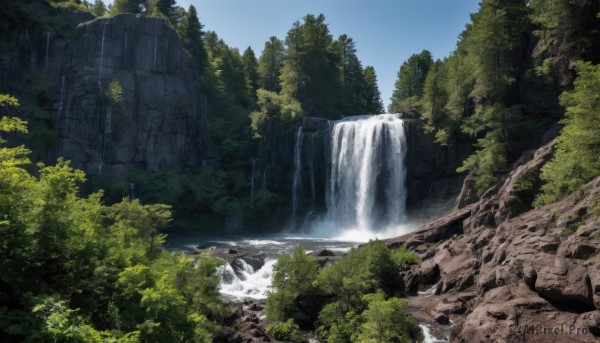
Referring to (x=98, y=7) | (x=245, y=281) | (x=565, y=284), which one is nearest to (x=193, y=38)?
(x=98, y=7)

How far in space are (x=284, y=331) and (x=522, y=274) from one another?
9.41 m

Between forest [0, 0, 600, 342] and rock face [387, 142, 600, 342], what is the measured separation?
5.41 feet

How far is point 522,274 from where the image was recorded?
570 inches

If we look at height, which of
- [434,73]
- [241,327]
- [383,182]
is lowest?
[241,327]

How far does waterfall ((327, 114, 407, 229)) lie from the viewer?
145 ft

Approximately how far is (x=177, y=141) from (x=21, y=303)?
153 feet

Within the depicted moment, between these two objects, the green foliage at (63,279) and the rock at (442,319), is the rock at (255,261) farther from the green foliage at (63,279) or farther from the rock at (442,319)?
the green foliage at (63,279)

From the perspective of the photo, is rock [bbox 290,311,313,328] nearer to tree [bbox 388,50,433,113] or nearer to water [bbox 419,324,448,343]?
water [bbox 419,324,448,343]

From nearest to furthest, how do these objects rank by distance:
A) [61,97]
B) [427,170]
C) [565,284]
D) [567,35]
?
[565,284] → [567,35] → [427,170] → [61,97]

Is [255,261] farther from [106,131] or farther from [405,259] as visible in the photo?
[106,131]

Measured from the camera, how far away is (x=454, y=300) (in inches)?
681

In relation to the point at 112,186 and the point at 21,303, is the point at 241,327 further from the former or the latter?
the point at 112,186

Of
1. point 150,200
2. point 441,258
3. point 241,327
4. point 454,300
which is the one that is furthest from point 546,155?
point 150,200

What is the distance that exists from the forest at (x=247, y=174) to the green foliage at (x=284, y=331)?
6 cm
